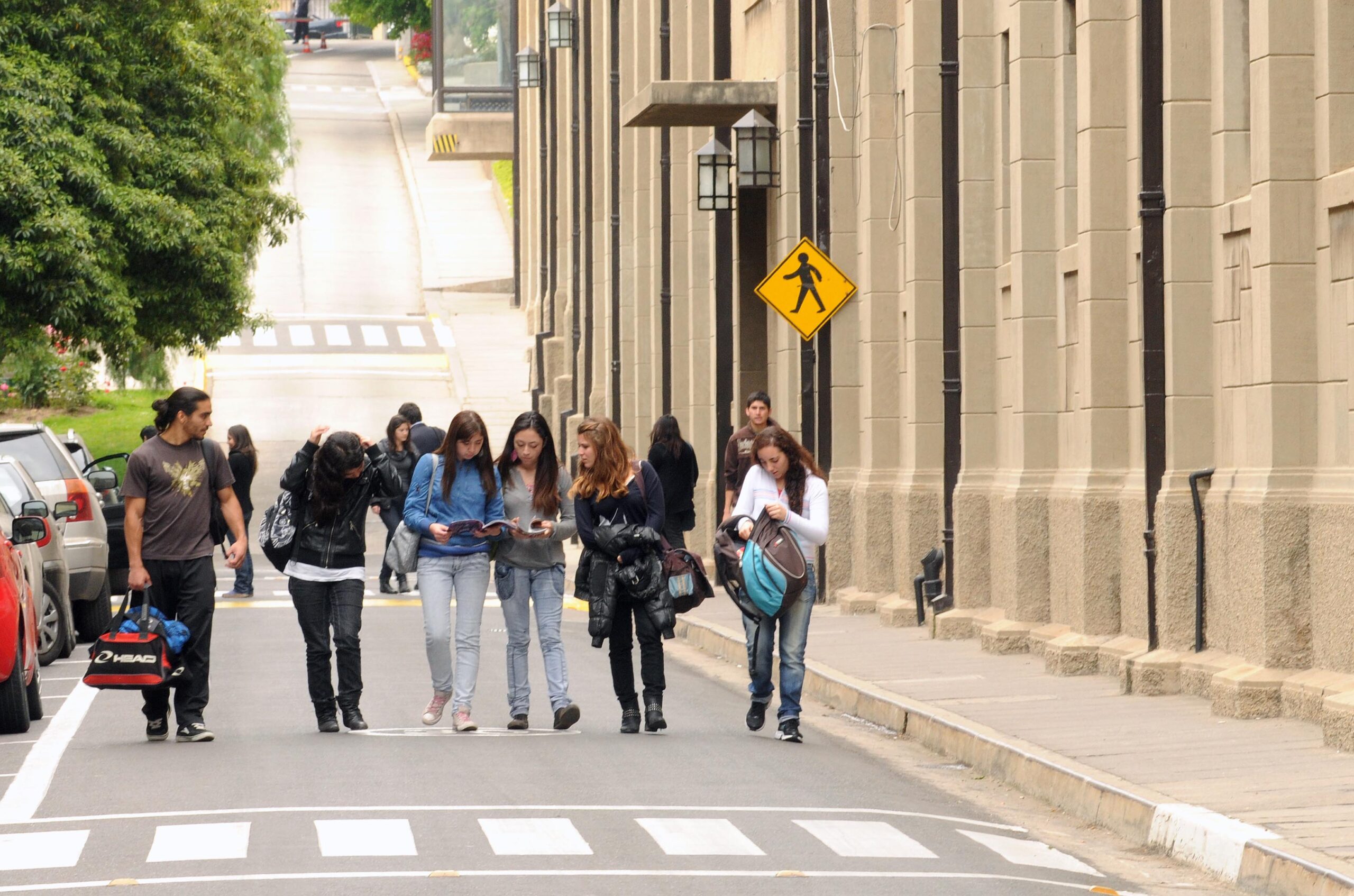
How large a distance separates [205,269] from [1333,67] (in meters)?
23.5

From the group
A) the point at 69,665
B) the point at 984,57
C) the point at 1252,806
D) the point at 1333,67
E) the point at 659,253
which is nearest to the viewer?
the point at 1252,806

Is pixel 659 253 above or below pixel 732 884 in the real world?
above

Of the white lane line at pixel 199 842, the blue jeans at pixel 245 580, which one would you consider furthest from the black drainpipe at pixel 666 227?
the white lane line at pixel 199 842

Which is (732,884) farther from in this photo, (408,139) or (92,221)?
(408,139)

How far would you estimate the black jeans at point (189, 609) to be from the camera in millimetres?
12906

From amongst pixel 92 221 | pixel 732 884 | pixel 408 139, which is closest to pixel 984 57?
pixel 732 884

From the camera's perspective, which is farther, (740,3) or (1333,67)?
(740,3)

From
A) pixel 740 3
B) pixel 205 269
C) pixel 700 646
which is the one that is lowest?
pixel 700 646

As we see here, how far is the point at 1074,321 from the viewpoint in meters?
18.5

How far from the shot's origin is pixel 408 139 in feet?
347

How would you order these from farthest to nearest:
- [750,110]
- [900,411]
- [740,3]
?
[740,3], [750,110], [900,411]

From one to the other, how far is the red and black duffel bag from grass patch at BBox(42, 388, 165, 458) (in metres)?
35.3

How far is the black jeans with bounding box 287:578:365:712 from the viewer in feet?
43.2

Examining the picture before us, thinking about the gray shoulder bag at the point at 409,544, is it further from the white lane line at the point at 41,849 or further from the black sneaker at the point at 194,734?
the white lane line at the point at 41,849
